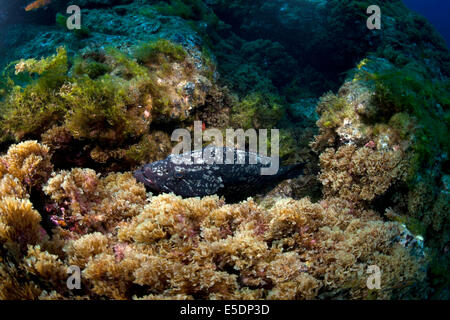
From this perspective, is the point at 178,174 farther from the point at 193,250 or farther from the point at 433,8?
the point at 433,8

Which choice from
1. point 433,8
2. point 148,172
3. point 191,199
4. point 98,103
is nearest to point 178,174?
point 148,172

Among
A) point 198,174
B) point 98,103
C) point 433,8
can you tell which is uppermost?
point 433,8

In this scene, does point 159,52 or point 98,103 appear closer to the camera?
point 98,103

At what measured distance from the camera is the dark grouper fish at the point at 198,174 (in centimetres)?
377

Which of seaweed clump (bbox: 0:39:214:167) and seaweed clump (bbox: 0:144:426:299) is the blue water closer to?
seaweed clump (bbox: 0:39:214:167)

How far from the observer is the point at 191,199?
3.06 meters

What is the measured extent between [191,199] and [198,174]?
82 cm

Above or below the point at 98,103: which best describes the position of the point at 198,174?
below

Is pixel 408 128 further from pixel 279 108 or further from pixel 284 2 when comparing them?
pixel 284 2

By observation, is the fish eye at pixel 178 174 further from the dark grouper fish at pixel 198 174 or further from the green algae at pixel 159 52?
the green algae at pixel 159 52

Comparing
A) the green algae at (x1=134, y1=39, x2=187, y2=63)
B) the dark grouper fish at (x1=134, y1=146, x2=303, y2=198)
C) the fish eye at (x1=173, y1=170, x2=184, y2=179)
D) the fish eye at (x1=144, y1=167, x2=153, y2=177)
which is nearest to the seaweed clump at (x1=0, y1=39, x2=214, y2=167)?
the green algae at (x1=134, y1=39, x2=187, y2=63)

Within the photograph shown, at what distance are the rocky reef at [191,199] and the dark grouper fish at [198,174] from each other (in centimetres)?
36

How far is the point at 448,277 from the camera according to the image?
3.51 m

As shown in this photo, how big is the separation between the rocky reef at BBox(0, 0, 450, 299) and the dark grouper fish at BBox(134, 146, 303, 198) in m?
0.36
